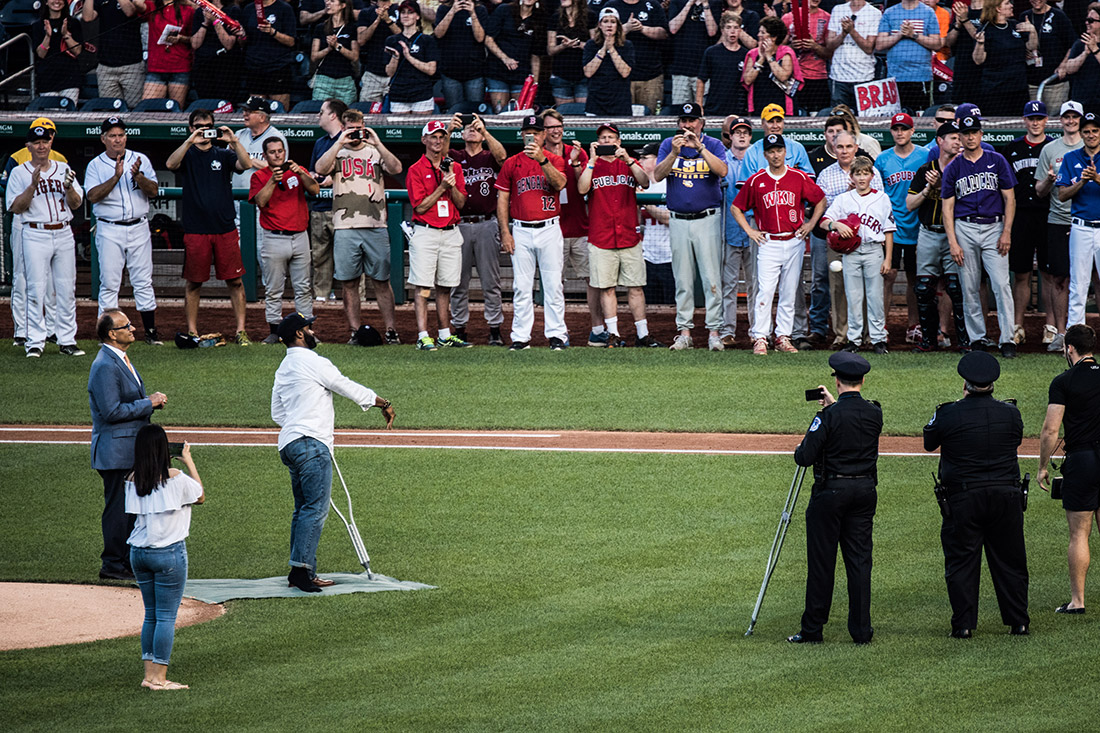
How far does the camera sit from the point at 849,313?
1532 centimetres

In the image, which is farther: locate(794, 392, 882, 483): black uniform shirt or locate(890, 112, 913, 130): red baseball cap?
locate(890, 112, 913, 130): red baseball cap

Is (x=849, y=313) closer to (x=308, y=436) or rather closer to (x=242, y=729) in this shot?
(x=308, y=436)

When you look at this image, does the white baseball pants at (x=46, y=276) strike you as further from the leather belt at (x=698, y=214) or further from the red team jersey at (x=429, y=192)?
the leather belt at (x=698, y=214)

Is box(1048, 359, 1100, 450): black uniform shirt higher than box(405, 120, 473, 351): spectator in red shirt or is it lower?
lower

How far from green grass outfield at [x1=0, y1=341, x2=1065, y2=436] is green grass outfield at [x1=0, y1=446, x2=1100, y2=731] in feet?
4.90

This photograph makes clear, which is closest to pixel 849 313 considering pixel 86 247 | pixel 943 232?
pixel 943 232

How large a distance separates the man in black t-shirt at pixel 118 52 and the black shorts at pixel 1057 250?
45.0 feet

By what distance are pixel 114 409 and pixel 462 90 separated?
39.7 feet

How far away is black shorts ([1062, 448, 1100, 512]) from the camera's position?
8.23m

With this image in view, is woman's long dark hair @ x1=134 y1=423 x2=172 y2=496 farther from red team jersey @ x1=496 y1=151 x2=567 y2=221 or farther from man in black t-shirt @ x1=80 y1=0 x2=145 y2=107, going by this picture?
man in black t-shirt @ x1=80 y1=0 x2=145 y2=107

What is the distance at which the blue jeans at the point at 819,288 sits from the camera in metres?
15.6

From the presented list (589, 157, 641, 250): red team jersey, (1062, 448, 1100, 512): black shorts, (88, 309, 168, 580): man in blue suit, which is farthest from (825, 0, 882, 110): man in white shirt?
(88, 309, 168, 580): man in blue suit

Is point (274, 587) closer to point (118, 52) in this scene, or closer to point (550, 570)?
point (550, 570)

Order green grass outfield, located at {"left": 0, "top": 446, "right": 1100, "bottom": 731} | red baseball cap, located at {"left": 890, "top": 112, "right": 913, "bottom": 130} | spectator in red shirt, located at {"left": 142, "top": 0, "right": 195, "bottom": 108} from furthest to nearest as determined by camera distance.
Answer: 1. spectator in red shirt, located at {"left": 142, "top": 0, "right": 195, "bottom": 108}
2. red baseball cap, located at {"left": 890, "top": 112, "right": 913, "bottom": 130}
3. green grass outfield, located at {"left": 0, "top": 446, "right": 1100, "bottom": 731}
